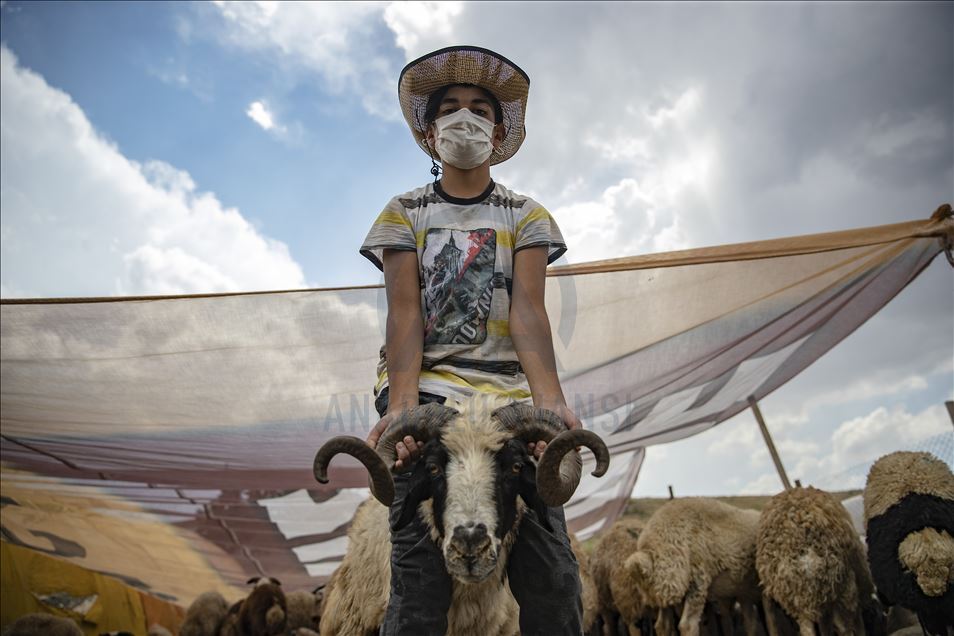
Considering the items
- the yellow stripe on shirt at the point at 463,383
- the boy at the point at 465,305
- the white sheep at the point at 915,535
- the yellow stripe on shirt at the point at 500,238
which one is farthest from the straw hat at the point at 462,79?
the white sheep at the point at 915,535

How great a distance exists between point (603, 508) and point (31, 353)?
717cm

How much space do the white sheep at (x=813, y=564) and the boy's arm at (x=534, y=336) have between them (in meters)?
5.00

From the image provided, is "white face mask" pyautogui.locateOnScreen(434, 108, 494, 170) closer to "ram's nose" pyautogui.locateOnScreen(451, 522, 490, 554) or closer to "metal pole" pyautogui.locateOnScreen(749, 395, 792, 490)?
"ram's nose" pyautogui.locateOnScreen(451, 522, 490, 554)

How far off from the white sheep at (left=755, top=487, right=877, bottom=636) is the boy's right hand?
5.40 meters

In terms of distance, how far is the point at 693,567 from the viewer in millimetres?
7195

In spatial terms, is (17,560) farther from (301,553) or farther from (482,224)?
(482,224)

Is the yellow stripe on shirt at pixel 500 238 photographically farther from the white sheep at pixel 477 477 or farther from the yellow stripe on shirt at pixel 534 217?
the white sheep at pixel 477 477

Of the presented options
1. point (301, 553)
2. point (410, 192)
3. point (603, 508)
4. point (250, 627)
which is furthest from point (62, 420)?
point (603, 508)

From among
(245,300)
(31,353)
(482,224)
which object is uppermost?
(245,300)

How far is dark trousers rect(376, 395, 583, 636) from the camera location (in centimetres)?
216

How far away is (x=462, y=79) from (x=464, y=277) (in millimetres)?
1007

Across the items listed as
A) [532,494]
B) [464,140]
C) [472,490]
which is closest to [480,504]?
[472,490]

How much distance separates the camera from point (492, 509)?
7.38 ft

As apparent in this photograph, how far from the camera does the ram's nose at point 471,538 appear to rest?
6.92 feet
